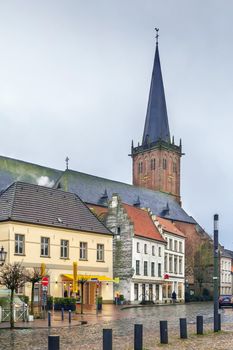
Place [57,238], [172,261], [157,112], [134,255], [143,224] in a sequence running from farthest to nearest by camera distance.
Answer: [157,112] → [172,261] → [143,224] → [134,255] → [57,238]

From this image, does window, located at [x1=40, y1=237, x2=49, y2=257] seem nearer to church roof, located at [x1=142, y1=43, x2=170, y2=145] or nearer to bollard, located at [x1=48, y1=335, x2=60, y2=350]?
bollard, located at [x1=48, y1=335, x2=60, y2=350]

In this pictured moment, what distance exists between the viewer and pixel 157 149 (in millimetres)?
114438

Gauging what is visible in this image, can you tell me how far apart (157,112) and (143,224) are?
5237 centimetres

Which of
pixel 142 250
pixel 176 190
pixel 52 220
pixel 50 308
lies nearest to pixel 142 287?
pixel 142 250

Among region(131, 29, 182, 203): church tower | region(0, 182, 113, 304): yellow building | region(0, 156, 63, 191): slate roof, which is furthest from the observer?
region(131, 29, 182, 203): church tower

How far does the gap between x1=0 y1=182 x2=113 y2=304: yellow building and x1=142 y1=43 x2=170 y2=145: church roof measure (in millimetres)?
61758

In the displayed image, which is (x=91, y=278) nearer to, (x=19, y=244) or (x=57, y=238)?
(x=57, y=238)

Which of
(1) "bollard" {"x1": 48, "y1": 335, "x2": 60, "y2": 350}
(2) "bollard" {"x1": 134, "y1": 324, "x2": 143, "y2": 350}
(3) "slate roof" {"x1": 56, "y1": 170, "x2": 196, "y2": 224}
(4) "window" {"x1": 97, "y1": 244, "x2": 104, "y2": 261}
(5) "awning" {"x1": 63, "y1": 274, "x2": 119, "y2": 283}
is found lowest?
(5) "awning" {"x1": 63, "y1": 274, "x2": 119, "y2": 283}

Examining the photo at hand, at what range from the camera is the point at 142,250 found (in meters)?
62.6

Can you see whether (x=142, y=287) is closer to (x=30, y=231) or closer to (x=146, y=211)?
(x=146, y=211)

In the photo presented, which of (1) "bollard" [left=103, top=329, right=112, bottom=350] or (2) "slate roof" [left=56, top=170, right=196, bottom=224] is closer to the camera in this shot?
(1) "bollard" [left=103, top=329, right=112, bottom=350]

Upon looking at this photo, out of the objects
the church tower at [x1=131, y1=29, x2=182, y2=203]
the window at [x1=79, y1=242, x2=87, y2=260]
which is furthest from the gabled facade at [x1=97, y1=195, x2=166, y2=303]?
the church tower at [x1=131, y1=29, x2=182, y2=203]

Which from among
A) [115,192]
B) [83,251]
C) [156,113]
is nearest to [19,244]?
[83,251]

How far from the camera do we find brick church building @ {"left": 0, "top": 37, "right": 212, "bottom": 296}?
265ft
